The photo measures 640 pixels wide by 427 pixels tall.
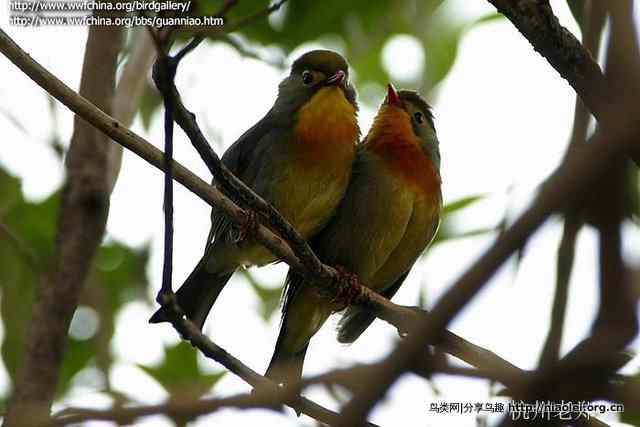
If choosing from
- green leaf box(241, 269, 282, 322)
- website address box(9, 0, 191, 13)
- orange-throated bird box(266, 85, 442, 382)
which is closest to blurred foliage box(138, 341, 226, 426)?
orange-throated bird box(266, 85, 442, 382)

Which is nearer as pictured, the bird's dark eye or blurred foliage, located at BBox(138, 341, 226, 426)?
blurred foliage, located at BBox(138, 341, 226, 426)

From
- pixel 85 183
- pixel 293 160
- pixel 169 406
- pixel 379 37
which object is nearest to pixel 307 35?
pixel 293 160

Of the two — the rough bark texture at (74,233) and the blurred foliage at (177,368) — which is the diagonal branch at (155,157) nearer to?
the rough bark texture at (74,233)

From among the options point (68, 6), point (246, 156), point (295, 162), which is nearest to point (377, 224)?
point (295, 162)

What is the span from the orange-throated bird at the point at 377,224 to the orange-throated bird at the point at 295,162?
0.13 meters

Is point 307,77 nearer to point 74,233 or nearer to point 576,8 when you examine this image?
point 74,233

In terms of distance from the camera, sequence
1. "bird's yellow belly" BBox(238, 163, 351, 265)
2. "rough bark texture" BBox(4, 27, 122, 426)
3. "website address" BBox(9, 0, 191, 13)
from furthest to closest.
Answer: "bird's yellow belly" BBox(238, 163, 351, 265)
"website address" BBox(9, 0, 191, 13)
"rough bark texture" BBox(4, 27, 122, 426)

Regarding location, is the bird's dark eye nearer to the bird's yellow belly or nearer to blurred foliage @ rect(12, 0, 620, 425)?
blurred foliage @ rect(12, 0, 620, 425)

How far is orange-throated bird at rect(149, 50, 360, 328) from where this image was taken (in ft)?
15.1

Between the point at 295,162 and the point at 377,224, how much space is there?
0.55m

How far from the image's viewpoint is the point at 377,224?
15.5 feet

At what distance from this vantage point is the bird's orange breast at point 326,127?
4648 millimetres

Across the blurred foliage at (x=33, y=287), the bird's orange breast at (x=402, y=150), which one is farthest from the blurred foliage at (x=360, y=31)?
the blurred foliage at (x=33, y=287)

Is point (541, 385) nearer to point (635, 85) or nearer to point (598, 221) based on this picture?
point (598, 221)
